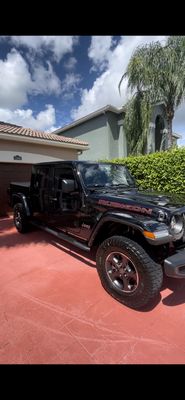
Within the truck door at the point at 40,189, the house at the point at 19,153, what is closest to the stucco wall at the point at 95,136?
the house at the point at 19,153

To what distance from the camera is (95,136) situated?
14.4 m

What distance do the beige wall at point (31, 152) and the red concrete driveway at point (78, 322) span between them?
584cm

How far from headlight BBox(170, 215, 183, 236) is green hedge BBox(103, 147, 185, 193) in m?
3.79

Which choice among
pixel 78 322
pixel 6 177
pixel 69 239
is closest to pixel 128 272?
pixel 78 322

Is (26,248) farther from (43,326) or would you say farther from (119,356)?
(119,356)

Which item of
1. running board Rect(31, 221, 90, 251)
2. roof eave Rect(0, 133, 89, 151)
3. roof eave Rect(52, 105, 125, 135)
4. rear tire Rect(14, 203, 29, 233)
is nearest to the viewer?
running board Rect(31, 221, 90, 251)

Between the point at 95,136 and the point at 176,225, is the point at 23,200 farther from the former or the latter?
the point at 95,136

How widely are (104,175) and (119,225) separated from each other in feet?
4.57

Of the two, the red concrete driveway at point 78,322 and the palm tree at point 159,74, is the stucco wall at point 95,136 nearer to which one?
the palm tree at point 159,74

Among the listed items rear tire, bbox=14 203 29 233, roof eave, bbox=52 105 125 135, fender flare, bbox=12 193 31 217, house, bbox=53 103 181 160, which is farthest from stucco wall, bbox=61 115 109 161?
rear tire, bbox=14 203 29 233

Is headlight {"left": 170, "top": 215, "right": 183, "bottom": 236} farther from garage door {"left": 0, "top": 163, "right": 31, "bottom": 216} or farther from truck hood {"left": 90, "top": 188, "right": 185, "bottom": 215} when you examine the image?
garage door {"left": 0, "top": 163, "right": 31, "bottom": 216}

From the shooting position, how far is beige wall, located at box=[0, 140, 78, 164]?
8354 millimetres
